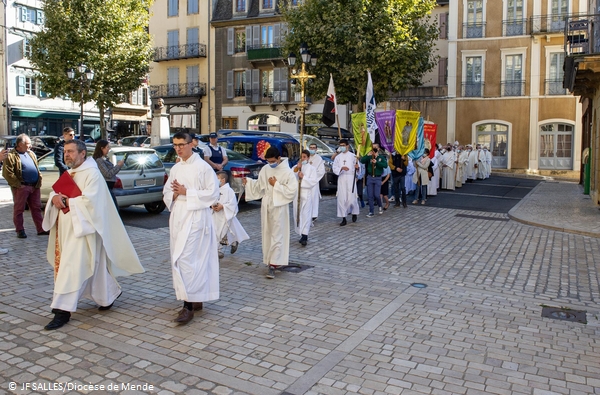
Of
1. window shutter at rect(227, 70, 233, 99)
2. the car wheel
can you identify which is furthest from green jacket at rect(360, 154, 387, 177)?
window shutter at rect(227, 70, 233, 99)

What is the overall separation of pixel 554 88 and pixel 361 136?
72.1 ft

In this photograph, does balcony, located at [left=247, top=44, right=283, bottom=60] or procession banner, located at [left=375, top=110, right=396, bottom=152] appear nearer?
procession banner, located at [left=375, top=110, right=396, bottom=152]

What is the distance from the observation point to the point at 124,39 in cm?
3145

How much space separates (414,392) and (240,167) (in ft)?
34.3

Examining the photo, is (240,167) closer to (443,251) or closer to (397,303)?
(443,251)

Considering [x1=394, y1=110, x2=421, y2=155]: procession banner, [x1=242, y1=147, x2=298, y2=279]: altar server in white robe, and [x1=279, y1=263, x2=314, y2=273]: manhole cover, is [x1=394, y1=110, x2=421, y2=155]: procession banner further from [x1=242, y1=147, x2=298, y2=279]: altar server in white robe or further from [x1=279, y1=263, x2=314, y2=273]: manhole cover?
[x1=242, y1=147, x2=298, y2=279]: altar server in white robe

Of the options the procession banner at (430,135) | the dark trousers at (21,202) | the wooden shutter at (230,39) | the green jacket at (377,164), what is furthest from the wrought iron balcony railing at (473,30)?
the dark trousers at (21,202)

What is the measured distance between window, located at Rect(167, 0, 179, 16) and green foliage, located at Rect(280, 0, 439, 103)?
16863 mm

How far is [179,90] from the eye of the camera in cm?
4250

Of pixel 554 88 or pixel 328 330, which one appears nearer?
pixel 328 330

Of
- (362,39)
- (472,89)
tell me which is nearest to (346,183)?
(362,39)

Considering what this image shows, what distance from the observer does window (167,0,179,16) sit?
139ft

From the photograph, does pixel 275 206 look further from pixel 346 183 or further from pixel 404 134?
pixel 404 134

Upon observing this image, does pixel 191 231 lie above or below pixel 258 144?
below
